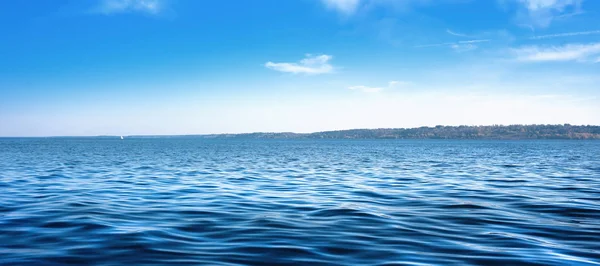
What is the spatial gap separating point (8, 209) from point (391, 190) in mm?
12942

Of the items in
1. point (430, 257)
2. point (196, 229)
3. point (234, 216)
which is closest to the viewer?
point (430, 257)

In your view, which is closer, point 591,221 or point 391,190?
point 591,221

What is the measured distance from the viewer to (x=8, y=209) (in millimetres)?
11398

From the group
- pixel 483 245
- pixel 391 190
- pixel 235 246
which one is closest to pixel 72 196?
pixel 235 246

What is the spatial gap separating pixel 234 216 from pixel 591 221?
29.4 ft

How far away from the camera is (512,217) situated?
10602 millimetres

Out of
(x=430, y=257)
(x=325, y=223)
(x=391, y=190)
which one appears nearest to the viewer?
(x=430, y=257)

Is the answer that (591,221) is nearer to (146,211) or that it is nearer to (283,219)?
(283,219)

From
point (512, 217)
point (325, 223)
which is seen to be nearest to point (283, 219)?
point (325, 223)

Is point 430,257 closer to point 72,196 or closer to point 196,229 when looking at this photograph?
point 196,229

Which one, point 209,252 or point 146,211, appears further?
point 146,211

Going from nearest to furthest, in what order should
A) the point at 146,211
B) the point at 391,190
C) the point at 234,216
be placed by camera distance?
the point at 234,216
the point at 146,211
the point at 391,190

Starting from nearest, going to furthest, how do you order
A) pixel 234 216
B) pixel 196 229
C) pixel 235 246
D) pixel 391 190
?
pixel 235 246
pixel 196 229
pixel 234 216
pixel 391 190

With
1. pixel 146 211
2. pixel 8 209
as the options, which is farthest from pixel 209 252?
pixel 8 209
